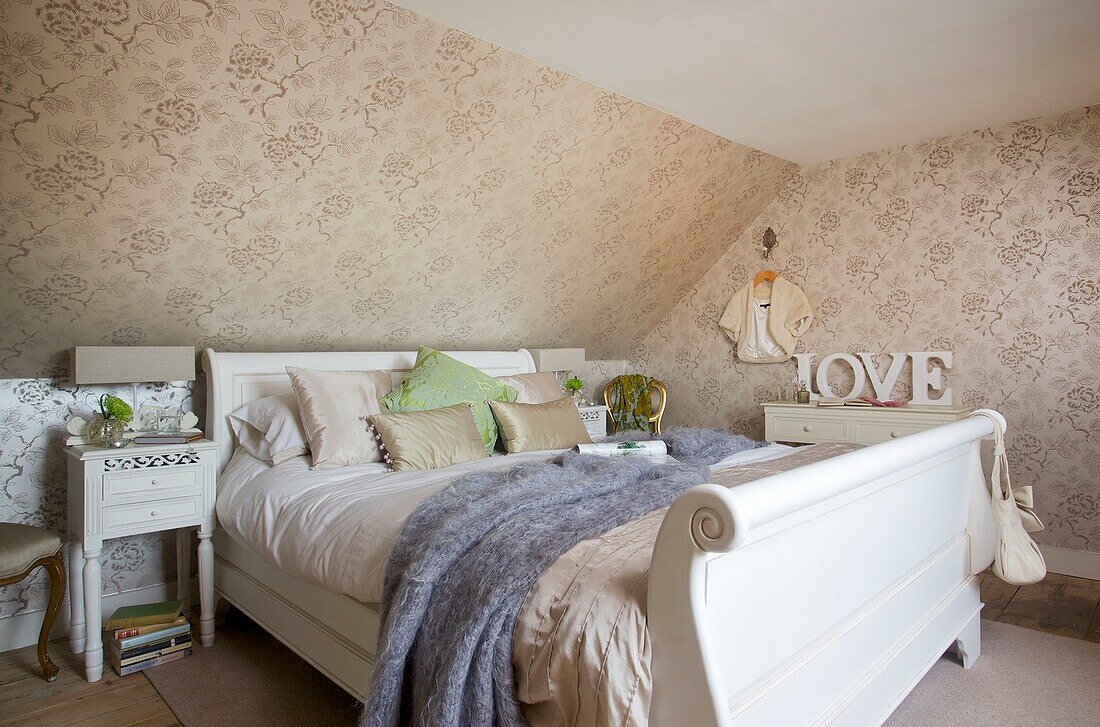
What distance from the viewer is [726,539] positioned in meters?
1.09

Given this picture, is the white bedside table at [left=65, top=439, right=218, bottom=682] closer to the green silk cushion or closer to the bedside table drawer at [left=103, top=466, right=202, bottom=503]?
the bedside table drawer at [left=103, top=466, right=202, bottom=503]

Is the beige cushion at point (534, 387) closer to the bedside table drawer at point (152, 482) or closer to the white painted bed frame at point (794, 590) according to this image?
the white painted bed frame at point (794, 590)

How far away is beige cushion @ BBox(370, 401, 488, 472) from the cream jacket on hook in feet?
7.82

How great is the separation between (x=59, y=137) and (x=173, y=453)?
3.70ft

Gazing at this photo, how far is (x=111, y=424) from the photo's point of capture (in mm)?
2514

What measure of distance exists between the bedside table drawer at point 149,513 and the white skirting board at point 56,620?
56 centimetres

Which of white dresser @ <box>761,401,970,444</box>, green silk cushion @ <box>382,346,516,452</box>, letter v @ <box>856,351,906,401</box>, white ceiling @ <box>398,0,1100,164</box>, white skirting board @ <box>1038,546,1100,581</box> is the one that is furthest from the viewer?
letter v @ <box>856,351,906,401</box>

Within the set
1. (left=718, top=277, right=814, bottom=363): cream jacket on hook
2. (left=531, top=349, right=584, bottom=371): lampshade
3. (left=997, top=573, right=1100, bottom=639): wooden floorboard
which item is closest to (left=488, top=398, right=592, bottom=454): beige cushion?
(left=531, top=349, right=584, bottom=371): lampshade

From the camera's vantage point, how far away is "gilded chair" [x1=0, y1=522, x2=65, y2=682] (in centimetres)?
216

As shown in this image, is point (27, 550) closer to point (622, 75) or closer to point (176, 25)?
point (176, 25)

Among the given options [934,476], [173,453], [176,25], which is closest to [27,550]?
[173,453]

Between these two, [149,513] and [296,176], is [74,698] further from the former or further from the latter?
[296,176]

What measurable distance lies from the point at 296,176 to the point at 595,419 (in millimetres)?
2332

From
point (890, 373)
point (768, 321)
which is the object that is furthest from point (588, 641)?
point (768, 321)
